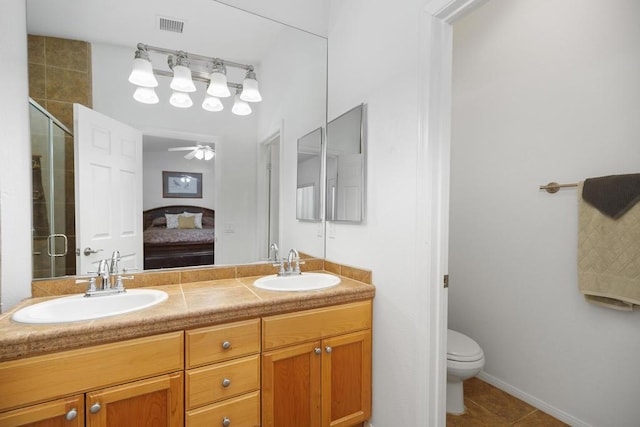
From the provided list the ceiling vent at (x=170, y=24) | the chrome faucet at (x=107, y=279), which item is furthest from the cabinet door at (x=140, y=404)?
the ceiling vent at (x=170, y=24)

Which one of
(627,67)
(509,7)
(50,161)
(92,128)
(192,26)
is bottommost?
(50,161)

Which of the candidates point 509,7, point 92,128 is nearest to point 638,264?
point 509,7

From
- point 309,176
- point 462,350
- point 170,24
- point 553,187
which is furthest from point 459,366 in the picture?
point 170,24

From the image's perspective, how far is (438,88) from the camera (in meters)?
1.33

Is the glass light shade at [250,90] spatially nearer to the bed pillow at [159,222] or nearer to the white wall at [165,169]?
the white wall at [165,169]

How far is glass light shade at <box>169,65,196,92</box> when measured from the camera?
1.68 metres

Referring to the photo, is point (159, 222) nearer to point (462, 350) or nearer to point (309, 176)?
point (309, 176)

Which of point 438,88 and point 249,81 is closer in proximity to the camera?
point 438,88

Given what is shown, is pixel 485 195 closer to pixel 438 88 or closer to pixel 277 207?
pixel 438 88

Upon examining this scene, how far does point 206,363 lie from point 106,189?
40.3 inches

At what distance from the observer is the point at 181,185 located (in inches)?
67.1

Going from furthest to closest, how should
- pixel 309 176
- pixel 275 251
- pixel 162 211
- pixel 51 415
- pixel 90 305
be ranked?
pixel 309 176 → pixel 275 251 → pixel 162 211 → pixel 90 305 → pixel 51 415

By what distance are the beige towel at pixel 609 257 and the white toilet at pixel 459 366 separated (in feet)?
2.24

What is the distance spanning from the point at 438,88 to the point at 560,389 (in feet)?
6.20
